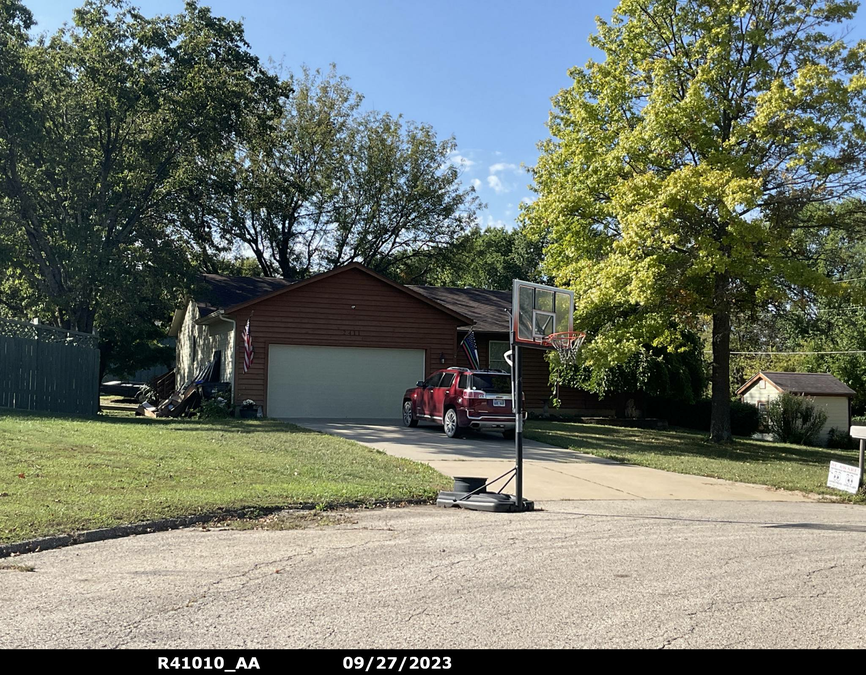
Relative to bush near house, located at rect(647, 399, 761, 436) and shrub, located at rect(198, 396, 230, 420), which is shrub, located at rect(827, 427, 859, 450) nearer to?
bush near house, located at rect(647, 399, 761, 436)

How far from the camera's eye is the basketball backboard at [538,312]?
1087 cm

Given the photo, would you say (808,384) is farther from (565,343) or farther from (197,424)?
(197,424)

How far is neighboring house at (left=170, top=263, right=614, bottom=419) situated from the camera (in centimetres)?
2406

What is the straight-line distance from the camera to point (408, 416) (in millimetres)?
22891

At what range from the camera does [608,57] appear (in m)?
22.5

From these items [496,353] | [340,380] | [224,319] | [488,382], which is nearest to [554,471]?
[488,382]

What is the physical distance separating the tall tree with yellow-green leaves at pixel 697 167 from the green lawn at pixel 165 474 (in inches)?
334

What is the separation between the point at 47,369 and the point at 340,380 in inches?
325

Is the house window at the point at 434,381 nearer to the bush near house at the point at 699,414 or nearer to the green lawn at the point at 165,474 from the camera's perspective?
the green lawn at the point at 165,474

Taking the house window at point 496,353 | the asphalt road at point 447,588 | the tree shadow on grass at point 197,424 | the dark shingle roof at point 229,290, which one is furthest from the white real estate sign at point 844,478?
the dark shingle roof at point 229,290

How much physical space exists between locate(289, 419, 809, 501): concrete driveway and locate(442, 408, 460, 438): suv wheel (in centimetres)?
21

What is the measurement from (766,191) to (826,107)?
236cm

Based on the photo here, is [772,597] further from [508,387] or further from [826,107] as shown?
[826,107]

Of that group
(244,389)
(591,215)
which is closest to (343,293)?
(244,389)
